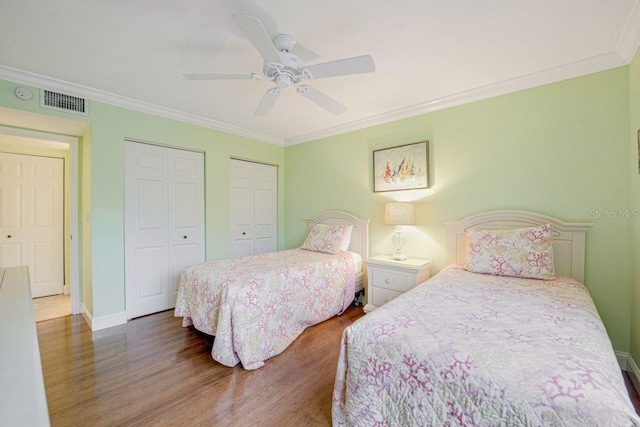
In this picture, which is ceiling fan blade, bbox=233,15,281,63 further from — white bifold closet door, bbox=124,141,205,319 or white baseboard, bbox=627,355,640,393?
white baseboard, bbox=627,355,640,393

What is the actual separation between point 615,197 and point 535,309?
1.46 metres

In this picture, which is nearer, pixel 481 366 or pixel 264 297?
pixel 481 366

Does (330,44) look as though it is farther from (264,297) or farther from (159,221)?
(159,221)

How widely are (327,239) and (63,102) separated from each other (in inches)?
120

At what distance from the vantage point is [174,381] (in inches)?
77.7

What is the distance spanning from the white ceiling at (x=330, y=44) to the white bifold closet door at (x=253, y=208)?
1.34 metres

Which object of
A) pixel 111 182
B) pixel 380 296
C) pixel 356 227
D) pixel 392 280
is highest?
pixel 111 182

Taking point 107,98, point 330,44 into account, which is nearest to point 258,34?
point 330,44

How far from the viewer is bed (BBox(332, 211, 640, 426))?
2.97 feet

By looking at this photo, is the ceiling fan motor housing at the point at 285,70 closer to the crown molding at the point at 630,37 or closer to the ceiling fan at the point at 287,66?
the ceiling fan at the point at 287,66

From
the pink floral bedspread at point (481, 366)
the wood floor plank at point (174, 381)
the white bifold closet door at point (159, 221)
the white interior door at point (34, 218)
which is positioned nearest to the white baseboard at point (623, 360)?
the pink floral bedspread at point (481, 366)

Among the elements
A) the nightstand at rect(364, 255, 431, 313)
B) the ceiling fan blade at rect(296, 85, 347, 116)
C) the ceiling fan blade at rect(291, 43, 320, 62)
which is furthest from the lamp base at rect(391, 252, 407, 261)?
A: the ceiling fan blade at rect(291, 43, 320, 62)

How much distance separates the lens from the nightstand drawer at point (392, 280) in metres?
2.83

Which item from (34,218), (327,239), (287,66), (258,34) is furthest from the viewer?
(34,218)
